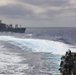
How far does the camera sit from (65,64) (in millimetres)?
24109

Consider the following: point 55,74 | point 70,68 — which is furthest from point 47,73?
point 70,68

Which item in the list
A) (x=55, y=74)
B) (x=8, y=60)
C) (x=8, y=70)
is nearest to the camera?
(x=55, y=74)

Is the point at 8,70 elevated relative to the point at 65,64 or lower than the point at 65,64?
lower

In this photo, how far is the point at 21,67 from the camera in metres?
39.8

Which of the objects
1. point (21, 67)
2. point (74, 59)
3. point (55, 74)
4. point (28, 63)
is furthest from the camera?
point (28, 63)

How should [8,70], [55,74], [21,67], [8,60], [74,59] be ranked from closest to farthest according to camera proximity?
[74,59] → [55,74] → [8,70] → [21,67] → [8,60]

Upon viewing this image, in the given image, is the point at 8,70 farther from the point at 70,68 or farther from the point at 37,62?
the point at 70,68

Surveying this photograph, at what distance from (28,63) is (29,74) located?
28.0ft

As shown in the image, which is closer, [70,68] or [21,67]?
[70,68]

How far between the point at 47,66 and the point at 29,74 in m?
6.24

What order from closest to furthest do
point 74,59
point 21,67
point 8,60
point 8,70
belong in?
point 74,59
point 8,70
point 21,67
point 8,60

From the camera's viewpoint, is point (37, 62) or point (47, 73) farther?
point (37, 62)

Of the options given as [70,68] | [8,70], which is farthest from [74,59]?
[8,70]

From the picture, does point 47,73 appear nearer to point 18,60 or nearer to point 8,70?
point 8,70
